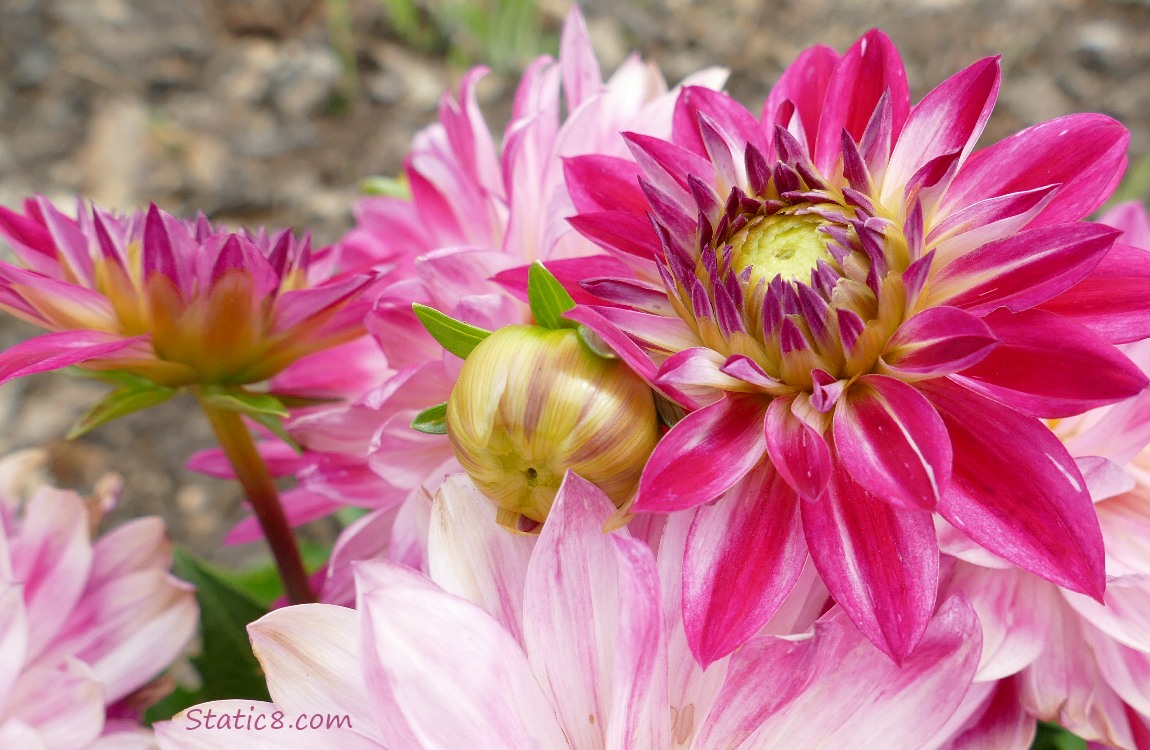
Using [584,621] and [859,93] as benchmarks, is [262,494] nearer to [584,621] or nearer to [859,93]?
[584,621]

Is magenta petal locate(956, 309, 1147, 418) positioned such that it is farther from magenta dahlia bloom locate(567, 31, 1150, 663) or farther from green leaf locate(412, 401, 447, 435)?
green leaf locate(412, 401, 447, 435)

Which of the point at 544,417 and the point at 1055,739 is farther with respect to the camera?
the point at 1055,739

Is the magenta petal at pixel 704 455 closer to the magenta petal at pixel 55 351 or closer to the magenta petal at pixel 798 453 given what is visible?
the magenta petal at pixel 798 453

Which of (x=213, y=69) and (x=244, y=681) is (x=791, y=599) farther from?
(x=213, y=69)

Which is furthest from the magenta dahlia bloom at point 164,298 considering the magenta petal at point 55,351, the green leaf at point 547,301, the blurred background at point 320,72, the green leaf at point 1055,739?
the blurred background at point 320,72

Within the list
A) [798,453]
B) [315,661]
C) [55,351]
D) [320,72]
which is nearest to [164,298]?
[55,351]

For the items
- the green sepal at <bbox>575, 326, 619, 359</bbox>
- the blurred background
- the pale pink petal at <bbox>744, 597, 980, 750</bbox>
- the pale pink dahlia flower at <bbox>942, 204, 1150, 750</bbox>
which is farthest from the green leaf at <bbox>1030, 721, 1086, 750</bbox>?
the blurred background
